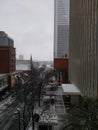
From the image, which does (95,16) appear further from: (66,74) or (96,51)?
(66,74)

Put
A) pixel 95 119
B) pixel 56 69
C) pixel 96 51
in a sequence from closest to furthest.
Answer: pixel 95 119
pixel 96 51
pixel 56 69

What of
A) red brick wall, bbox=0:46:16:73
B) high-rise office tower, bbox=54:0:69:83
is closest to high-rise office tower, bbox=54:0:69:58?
high-rise office tower, bbox=54:0:69:83

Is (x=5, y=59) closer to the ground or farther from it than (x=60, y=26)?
closer to the ground

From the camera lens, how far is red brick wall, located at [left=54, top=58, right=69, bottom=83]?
8684cm

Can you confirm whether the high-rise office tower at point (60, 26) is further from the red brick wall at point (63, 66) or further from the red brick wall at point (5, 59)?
the red brick wall at point (5, 59)

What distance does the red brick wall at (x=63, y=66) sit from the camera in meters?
86.8

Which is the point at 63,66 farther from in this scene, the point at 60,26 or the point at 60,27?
the point at 60,26

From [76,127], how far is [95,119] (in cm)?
108

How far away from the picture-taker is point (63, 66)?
3546 inches

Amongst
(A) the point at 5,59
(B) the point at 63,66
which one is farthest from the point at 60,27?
(A) the point at 5,59

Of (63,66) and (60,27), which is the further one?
(60,27)

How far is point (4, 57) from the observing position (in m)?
68.9

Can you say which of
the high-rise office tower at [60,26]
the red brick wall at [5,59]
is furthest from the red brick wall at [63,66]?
the red brick wall at [5,59]

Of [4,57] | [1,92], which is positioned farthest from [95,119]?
[4,57]
